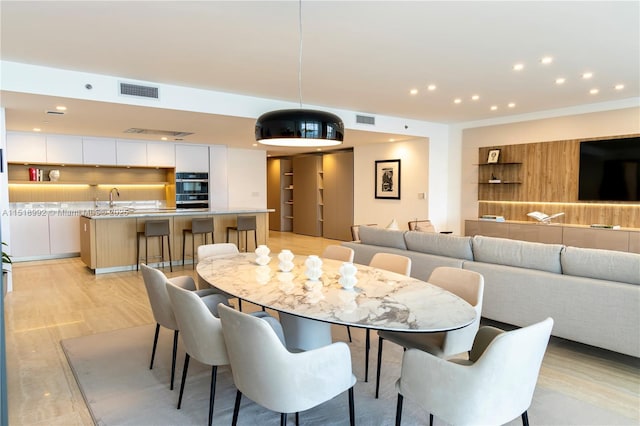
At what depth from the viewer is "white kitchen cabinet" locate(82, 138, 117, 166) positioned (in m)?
8.06

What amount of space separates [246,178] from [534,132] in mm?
6287

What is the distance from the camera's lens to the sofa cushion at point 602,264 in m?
3.06

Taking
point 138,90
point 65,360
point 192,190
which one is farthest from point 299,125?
point 192,190

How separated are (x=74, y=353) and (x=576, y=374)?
386 centimetres

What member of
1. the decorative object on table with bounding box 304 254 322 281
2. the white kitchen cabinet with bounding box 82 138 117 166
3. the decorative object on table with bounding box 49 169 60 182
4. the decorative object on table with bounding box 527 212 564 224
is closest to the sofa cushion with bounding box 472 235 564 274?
the decorative object on table with bounding box 304 254 322 281

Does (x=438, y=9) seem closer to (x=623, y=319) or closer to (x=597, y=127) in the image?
(x=623, y=319)

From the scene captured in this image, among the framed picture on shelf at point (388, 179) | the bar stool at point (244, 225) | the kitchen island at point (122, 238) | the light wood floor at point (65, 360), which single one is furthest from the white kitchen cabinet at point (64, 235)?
the framed picture on shelf at point (388, 179)

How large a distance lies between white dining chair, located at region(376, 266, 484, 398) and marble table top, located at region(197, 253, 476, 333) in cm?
22

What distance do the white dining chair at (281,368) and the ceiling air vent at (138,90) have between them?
160 inches

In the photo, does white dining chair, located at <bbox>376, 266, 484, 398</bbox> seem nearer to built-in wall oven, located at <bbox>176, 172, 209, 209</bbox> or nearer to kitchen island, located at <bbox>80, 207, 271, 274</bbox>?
kitchen island, located at <bbox>80, 207, 271, 274</bbox>

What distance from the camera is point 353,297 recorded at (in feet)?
7.94

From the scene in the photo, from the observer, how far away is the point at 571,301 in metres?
3.25

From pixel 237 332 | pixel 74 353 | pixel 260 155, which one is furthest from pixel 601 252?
pixel 260 155

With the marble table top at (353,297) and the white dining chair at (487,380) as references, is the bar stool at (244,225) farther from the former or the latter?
the white dining chair at (487,380)
